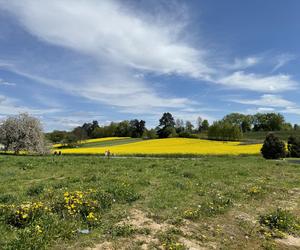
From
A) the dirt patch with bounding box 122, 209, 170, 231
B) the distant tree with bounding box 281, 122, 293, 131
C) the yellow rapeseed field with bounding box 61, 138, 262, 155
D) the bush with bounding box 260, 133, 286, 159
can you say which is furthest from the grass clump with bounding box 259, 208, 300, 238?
the distant tree with bounding box 281, 122, 293, 131

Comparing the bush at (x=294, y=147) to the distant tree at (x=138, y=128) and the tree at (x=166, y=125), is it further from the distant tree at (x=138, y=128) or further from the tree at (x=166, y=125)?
the distant tree at (x=138, y=128)

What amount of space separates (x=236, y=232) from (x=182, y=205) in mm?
2200

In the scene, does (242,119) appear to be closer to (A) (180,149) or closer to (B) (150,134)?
(B) (150,134)

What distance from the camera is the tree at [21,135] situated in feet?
178

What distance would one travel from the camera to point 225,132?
3976 inches

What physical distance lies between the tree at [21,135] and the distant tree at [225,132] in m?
63.3

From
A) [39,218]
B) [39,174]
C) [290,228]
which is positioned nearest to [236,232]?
[290,228]

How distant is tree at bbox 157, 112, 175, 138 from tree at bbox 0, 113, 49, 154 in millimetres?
70199

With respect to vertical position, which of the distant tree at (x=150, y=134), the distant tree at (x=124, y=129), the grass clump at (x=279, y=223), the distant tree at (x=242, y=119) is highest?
the distant tree at (x=242, y=119)

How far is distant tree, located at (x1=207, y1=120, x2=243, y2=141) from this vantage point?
99.8 m

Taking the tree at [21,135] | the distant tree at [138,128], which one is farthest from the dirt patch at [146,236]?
the distant tree at [138,128]

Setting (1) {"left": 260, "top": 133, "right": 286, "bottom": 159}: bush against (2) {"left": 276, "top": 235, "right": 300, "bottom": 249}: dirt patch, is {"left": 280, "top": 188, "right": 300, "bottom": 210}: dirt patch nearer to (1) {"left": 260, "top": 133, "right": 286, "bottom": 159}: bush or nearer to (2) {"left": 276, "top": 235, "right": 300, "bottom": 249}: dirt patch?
(2) {"left": 276, "top": 235, "right": 300, "bottom": 249}: dirt patch

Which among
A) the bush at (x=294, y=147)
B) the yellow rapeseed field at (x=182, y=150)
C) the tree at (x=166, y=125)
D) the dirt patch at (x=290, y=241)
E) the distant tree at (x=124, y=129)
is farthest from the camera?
the distant tree at (x=124, y=129)

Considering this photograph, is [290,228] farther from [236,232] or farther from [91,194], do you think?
[91,194]
